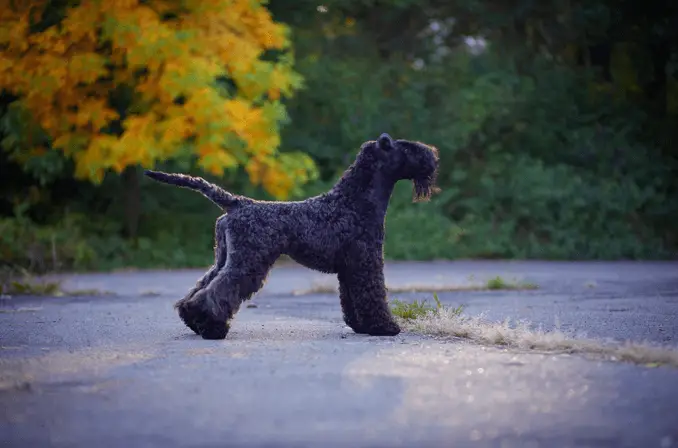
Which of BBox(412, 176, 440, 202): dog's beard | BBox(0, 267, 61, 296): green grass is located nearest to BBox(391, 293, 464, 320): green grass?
BBox(412, 176, 440, 202): dog's beard

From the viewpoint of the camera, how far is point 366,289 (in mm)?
8898

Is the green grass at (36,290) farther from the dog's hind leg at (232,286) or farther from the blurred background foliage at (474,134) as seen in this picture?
the dog's hind leg at (232,286)

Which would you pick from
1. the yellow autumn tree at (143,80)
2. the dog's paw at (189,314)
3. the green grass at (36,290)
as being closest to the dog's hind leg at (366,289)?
the dog's paw at (189,314)

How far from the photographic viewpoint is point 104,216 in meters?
23.1

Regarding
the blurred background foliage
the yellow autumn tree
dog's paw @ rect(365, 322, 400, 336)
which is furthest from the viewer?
the blurred background foliage

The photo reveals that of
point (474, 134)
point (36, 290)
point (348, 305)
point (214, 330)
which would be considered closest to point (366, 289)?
point (348, 305)

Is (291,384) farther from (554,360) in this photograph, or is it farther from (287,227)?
(287,227)

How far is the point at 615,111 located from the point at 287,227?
19.2 metres

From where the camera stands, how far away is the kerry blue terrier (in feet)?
28.4

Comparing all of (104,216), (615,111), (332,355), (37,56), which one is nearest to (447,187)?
(615,111)

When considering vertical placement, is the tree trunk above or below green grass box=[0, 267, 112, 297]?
above

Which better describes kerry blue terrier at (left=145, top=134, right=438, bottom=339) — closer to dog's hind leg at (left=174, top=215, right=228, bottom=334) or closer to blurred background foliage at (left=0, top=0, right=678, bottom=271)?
dog's hind leg at (left=174, top=215, right=228, bottom=334)

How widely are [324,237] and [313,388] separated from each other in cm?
281

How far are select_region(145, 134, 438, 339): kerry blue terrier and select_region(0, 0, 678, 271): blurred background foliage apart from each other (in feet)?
42.3
